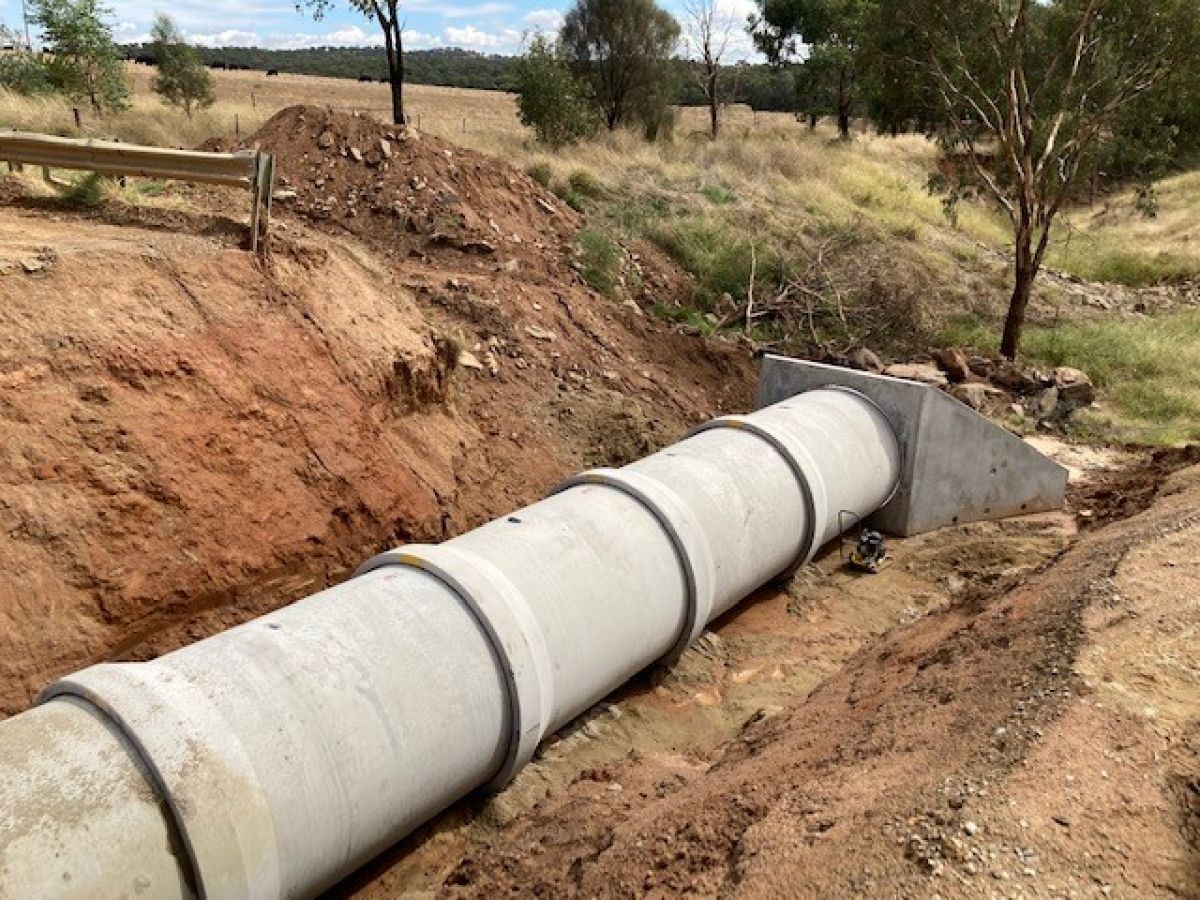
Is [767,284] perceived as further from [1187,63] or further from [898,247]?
[1187,63]

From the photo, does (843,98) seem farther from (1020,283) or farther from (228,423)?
(228,423)

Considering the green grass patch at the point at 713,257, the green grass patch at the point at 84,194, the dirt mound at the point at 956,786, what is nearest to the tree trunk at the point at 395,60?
the green grass patch at the point at 713,257

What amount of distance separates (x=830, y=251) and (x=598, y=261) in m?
6.32

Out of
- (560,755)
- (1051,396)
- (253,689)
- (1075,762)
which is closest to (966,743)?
(1075,762)

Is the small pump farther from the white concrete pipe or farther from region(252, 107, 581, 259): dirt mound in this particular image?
region(252, 107, 581, 259): dirt mound

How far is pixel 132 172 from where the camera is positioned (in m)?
9.26

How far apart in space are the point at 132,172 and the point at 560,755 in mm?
6484

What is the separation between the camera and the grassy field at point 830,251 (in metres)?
16.6

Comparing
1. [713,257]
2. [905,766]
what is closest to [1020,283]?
[713,257]

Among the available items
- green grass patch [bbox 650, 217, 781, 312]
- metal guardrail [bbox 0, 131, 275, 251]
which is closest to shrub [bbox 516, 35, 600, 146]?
green grass patch [bbox 650, 217, 781, 312]

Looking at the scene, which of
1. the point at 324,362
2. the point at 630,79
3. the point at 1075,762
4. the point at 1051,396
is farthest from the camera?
the point at 630,79

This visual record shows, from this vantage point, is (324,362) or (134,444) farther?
(324,362)

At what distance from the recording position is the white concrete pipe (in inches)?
181

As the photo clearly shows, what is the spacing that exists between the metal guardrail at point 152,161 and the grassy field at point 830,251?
2.60 feet
